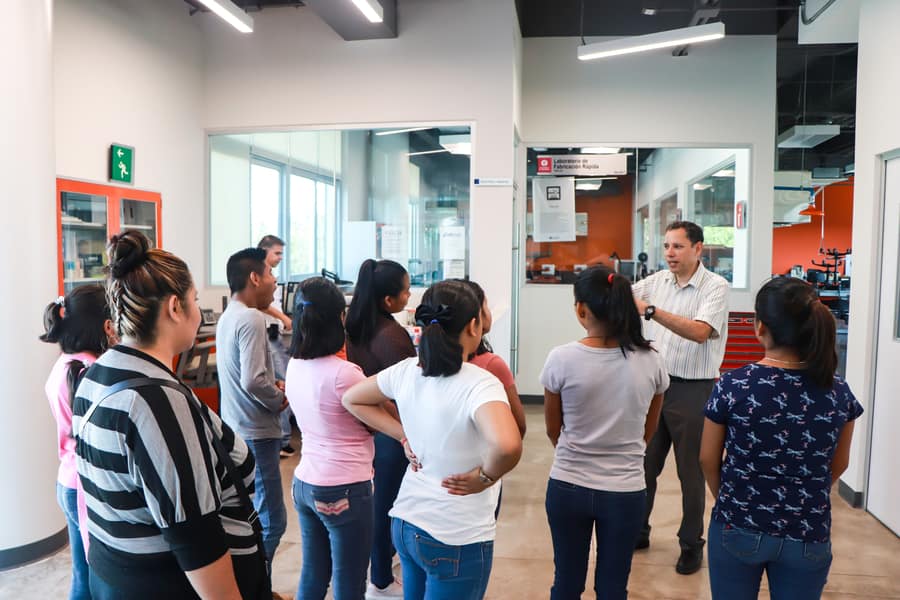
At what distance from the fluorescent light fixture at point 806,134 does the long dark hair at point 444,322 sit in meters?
7.87

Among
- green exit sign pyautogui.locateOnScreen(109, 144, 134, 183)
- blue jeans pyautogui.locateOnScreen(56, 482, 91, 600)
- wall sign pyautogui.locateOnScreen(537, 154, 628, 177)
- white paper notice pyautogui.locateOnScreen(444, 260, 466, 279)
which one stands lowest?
blue jeans pyautogui.locateOnScreen(56, 482, 91, 600)

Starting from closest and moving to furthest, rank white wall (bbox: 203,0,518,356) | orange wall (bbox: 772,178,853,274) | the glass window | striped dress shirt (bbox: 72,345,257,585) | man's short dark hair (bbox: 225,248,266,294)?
1. striped dress shirt (bbox: 72,345,257,585)
2. man's short dark hair (bbox: 225,248,266,294)
3. white wall (bbox: 203,0,518,356)
4. the glass window
5. orange wall (bbox: 772,178,853,274)

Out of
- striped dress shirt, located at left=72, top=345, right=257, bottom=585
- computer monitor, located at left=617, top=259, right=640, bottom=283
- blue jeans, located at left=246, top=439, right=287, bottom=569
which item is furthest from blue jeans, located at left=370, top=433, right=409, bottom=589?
computer monitor, located at left=617, top=259, right=640, bottom=283

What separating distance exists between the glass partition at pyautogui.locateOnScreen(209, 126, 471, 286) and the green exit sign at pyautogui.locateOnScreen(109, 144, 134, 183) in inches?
42.7

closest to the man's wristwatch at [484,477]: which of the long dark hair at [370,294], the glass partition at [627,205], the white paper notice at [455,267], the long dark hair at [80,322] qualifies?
the long dark hair at [370,294]

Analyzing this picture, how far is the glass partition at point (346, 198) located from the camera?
19.4ft

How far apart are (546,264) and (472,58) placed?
7.16 feet

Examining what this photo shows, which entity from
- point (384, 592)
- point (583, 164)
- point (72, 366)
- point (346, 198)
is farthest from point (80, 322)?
point (583, 164)

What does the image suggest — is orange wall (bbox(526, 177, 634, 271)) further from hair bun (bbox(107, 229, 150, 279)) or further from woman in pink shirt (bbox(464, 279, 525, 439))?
hair bun (bbox(107, 229, 150, 279))

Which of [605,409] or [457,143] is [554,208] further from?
[605,409]

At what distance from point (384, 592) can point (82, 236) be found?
360 cm

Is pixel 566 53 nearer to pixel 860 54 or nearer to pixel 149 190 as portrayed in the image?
pixel 860 54

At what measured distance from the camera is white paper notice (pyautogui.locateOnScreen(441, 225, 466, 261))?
5.91m

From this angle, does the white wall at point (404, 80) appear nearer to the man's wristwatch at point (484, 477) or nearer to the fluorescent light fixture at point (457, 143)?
the fluorescent light fixture at point (457, 143)
